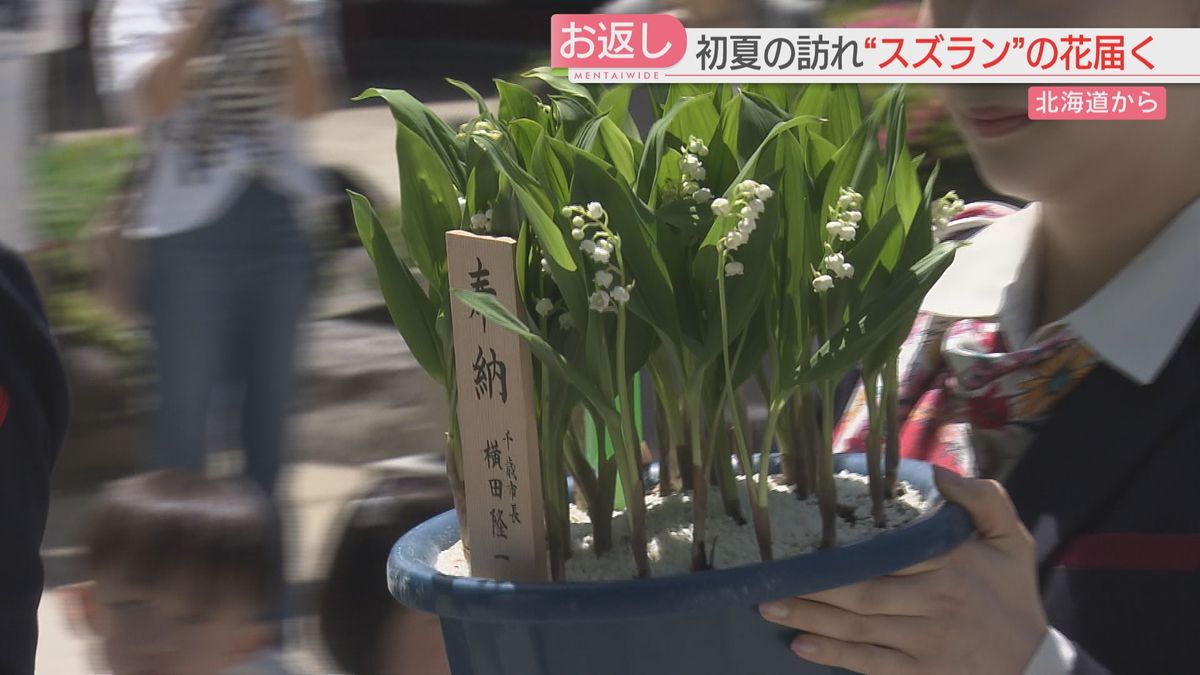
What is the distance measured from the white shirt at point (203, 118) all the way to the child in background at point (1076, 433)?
168 centimetres

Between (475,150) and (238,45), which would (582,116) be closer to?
(475,150)

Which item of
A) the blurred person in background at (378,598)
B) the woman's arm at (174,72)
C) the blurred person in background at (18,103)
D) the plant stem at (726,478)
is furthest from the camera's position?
the blurred person in background at (18,103)

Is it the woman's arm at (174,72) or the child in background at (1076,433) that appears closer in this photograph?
the child in background at (1076,433)

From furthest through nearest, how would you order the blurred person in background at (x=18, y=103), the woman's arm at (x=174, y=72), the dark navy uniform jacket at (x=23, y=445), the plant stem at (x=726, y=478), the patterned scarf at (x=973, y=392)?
1. the blurred person in background at (x=18, y=103)
2. the woman's arm at (x=174, y=72)
3. the dark navy uniform jacket at (x=23, y=445)
4. the patterned scarf at (x=973, y=392)
5. the plant stem at (x=726, y=478)

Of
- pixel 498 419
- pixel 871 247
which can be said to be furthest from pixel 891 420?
pixel 498 419

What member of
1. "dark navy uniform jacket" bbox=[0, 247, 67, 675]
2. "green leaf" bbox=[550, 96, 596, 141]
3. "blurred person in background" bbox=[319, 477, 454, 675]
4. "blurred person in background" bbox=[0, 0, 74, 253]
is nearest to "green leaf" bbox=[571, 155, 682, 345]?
"green leaf" bbox=[550, 96, 596, 141]

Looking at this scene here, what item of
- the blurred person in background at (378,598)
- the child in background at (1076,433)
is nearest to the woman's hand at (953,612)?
the child in background at (1076,433)

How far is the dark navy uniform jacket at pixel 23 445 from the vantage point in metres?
1.08

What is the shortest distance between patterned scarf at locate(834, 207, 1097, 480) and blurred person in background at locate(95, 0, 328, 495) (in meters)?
1.63

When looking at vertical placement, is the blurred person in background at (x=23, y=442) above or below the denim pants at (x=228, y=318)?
above

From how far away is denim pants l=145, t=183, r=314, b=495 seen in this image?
8.36 feet

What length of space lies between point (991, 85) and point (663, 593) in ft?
1.37

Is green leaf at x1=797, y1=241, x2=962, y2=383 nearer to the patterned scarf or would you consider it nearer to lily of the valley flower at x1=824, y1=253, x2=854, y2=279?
lily of the valley flower at x1=824, y1=253, x2=854, y2=279

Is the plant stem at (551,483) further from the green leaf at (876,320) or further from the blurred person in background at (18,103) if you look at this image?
the blurred person in background at (18,103)
